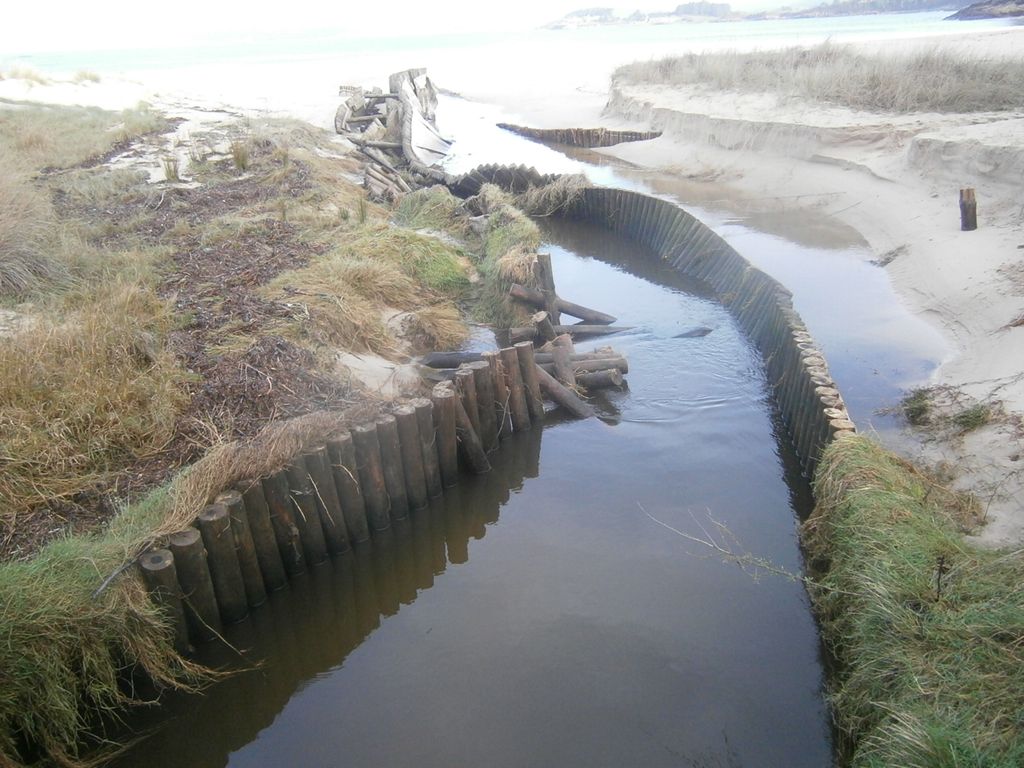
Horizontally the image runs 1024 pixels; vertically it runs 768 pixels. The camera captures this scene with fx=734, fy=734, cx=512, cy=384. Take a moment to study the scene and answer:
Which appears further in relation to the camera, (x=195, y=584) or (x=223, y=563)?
(x=223, y=563)

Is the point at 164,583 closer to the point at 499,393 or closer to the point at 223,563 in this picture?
the point at 223,563

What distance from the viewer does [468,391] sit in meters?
8.34

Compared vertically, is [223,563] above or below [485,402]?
above

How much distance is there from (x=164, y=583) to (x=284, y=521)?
127cm

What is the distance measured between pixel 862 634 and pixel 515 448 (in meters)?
4.85

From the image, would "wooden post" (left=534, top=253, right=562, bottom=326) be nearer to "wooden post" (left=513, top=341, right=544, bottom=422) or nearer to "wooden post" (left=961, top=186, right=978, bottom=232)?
"wooden post" (left=513, top=341, right=544, bottom=422)

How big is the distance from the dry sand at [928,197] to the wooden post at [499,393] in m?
4.76

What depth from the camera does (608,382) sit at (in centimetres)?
1028

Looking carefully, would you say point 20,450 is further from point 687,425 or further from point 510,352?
point 687,425

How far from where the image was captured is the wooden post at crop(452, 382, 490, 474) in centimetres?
818

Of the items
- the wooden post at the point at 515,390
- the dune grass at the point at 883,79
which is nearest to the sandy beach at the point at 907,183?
the dune grass at the point at 883,79

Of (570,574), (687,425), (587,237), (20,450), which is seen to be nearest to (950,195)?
(587,237)

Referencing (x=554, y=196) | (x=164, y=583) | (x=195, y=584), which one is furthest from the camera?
(x=554, y=196)

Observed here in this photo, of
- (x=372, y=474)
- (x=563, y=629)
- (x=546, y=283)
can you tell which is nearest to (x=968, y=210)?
(x=546, y=283)
